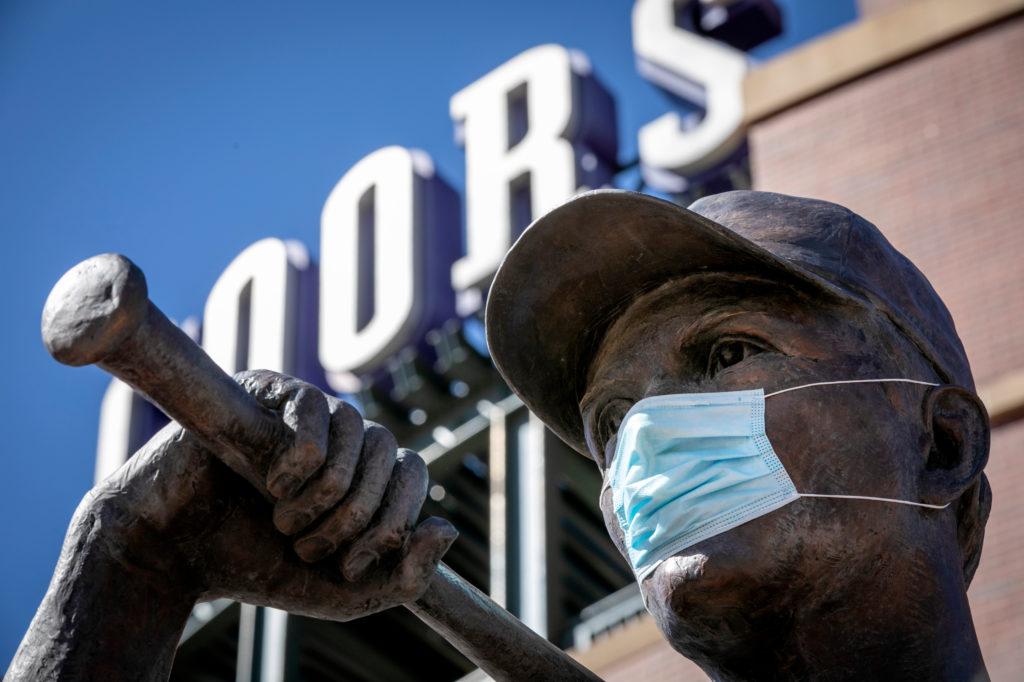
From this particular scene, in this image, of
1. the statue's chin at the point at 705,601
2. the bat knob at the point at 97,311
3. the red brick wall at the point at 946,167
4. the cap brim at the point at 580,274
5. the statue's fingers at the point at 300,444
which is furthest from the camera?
the red brick wall at the point at 946,167

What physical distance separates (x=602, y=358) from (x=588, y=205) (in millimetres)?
319

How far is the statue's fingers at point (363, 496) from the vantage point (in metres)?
3.42

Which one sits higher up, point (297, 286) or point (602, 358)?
point (602, 358)

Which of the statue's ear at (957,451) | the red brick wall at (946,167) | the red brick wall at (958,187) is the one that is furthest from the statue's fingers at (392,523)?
the red brick wall at (946,167)

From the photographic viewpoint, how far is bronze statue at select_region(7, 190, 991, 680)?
3.44 metres

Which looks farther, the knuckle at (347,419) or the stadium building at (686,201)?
the stadium building at (686,201)

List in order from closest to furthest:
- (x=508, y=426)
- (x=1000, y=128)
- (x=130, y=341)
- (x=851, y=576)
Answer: (x=130, y=341) < (x=851, y=576) < (x=1000, y=128) < (x=508, y=426)

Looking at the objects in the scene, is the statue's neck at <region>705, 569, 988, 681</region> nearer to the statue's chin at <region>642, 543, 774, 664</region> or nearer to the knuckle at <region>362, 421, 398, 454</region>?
the statue's chin at <region>642, 543, 774, 664</region>

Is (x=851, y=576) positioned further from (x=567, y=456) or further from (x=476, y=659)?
(x=567, y=456)

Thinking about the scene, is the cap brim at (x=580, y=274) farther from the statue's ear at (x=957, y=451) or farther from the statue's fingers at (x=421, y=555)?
the statue's fingers at (x=421, y=555)

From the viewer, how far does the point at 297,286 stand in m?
23.9

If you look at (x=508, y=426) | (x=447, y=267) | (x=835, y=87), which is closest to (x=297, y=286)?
(x=447, y=267)

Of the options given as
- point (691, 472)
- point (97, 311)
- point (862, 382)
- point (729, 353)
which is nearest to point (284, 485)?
point (97, 311)

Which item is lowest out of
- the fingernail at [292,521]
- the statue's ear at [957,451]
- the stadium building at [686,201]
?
the stadium building at [686,201]
